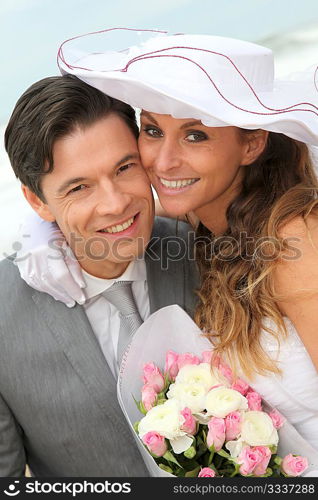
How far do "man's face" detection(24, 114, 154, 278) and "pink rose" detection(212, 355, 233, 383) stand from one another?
526 mm

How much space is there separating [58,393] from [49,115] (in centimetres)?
100

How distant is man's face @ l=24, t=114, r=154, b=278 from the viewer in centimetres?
258

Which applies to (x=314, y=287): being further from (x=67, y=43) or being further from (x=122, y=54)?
(x=67, y=43)

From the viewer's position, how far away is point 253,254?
260cm

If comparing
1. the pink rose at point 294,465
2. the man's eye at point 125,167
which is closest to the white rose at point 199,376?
the pink rose at point 294,465

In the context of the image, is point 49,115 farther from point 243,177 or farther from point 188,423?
point 188,423

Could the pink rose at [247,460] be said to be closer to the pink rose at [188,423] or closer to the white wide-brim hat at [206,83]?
the pink rose at [188,423]

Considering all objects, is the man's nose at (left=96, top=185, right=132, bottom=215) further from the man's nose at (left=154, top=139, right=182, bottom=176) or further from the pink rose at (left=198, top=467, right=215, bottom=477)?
the pink rose at (left=198, top=467, right=215, bottom=477)

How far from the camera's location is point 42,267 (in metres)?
2.68

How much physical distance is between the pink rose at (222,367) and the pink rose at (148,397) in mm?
248

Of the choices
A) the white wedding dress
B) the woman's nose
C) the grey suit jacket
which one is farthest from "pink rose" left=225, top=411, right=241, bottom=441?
the woman's nose

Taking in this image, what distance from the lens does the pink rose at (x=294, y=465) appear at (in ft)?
7.18

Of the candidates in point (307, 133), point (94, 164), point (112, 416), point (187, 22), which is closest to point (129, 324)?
point (112, 416)

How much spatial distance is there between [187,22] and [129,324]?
8444 mm
